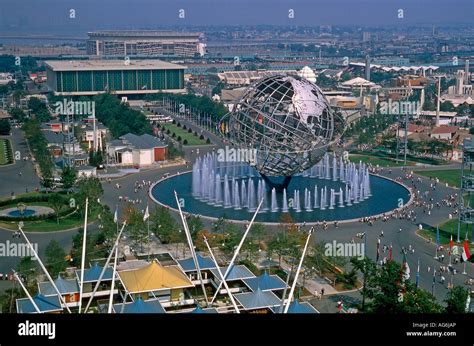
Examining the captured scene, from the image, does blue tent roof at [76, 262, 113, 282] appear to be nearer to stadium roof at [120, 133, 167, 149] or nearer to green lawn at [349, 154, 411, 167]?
stadium roof at [120, 133, 167, 149]

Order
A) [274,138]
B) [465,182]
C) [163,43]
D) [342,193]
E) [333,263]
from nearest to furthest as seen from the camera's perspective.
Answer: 1. [333,263]
2. [465,182]
3. [274,138]
4. [342,193]
5. [163,43]

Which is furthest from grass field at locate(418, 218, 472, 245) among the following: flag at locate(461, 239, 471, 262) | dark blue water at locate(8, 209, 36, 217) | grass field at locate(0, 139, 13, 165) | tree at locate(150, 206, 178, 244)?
grass field at locate(0, 139, 13, 165)

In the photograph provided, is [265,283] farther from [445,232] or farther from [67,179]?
[67,179]

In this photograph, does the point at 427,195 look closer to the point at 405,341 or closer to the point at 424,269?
the point at 424,269

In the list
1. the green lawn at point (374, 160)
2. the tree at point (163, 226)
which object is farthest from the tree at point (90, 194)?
the green lawn at point (374, 160)

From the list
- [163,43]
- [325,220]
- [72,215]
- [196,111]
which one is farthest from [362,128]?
[163,43]

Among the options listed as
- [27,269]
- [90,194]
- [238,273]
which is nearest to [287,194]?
[90,194]

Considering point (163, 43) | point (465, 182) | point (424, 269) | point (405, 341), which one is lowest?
point (424, 269)
